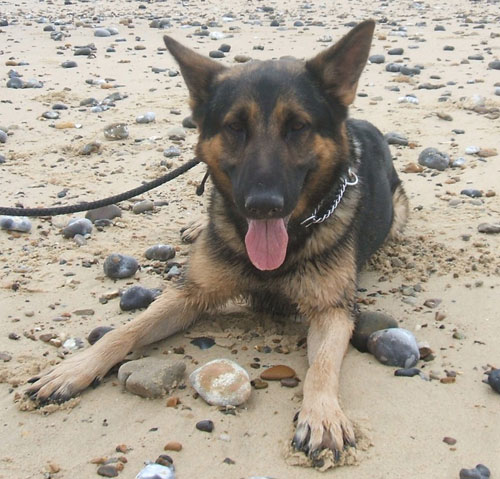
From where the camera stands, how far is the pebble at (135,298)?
4.50 m

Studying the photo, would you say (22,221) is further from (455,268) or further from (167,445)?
(455,268)

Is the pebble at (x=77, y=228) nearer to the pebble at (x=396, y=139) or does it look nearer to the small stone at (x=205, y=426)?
the small stone at (x=205, y=426)

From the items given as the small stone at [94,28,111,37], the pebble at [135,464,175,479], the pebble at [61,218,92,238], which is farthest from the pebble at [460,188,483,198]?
the small stone at [94,28,111,37]

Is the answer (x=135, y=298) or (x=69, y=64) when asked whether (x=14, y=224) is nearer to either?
(x=135, y=298)

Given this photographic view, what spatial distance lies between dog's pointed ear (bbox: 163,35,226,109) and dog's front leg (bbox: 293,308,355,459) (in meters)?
1.57

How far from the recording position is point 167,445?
3164mm

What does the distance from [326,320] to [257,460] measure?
1.15 meters

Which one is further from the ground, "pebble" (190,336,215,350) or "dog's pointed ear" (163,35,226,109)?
"dog's pointed ear" (163,35,226,109)

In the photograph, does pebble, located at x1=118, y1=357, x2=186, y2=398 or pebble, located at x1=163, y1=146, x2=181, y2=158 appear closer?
pebble, located at x1=118, y1=357, x2=186, y2=398

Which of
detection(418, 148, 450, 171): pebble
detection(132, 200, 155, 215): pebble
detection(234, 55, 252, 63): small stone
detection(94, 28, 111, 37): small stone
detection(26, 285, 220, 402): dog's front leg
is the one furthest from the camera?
detection(94, 28, 111, 37): small stone

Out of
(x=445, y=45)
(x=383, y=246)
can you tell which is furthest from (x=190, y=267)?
(x=445, y=45)

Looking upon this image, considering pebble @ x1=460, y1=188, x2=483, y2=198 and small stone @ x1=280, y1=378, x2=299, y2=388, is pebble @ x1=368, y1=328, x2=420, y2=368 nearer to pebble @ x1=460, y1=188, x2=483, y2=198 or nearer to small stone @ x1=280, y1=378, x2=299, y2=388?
small stone @ x1=280, y1=378, x2=299, y2=388

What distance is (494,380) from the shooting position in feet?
11.6

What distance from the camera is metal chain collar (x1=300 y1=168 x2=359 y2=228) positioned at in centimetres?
416
